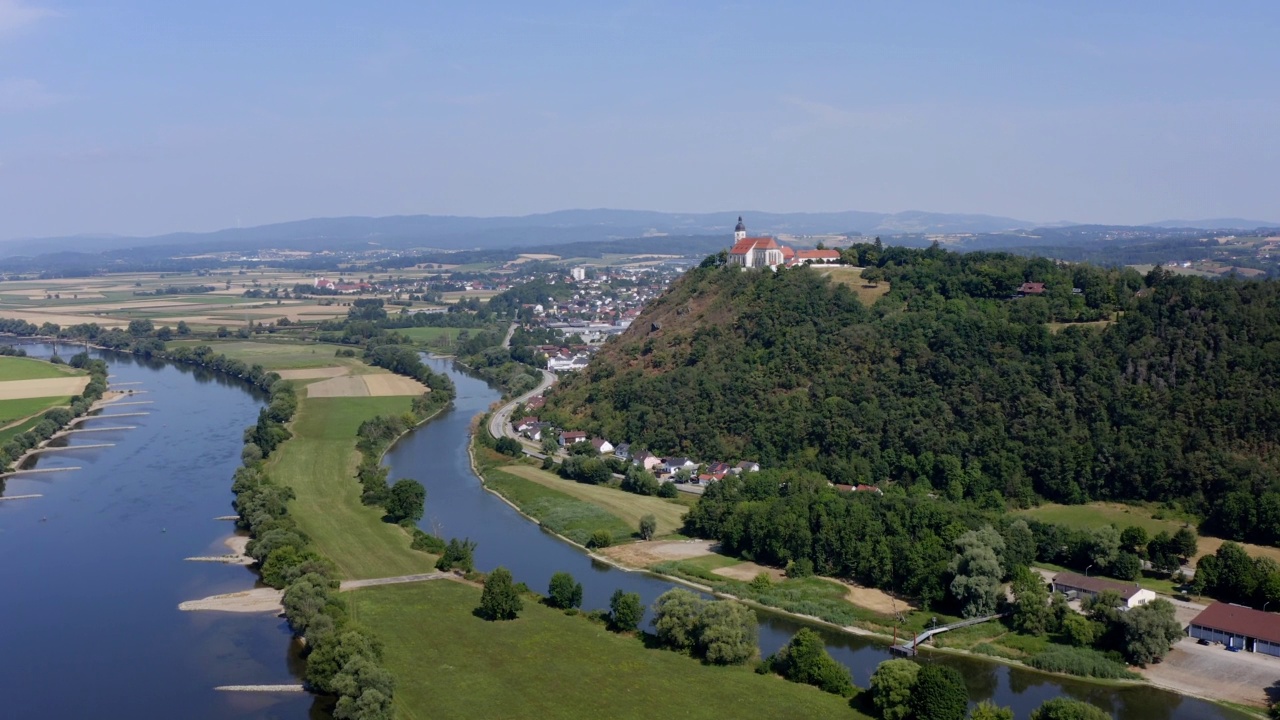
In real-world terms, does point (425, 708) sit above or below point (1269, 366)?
below

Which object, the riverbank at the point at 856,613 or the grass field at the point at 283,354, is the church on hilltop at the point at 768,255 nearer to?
the grass field at the point at 283,354

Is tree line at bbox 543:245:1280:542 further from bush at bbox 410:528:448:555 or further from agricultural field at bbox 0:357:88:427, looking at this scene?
agricultural field at bbox 0:357:88:427

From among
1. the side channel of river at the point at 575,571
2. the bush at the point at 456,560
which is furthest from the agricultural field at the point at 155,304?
the bush at the point at 456,560

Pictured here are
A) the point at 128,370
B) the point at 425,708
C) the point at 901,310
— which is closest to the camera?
the point at 425,708

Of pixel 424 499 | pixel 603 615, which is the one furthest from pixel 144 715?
pixel 424 499

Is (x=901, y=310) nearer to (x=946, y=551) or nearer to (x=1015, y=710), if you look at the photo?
(x=946, y=551)

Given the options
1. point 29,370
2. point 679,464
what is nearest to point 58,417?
point 29,370
